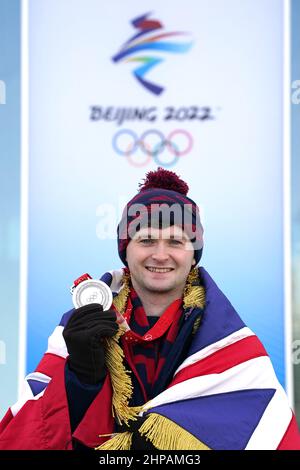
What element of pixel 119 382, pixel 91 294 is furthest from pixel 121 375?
pixel 91 294

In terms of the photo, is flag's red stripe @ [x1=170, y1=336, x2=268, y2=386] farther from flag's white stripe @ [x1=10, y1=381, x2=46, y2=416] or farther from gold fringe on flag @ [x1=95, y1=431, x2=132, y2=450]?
flag's white stripe @ [x1=10, y1=381, x2=46, y2=416]

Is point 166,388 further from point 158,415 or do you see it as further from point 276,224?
point 276,224

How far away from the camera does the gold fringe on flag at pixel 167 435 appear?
5.41 ft

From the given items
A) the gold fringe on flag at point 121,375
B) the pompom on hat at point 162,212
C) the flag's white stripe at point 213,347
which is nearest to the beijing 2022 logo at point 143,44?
the pompom on hat at point 162,212

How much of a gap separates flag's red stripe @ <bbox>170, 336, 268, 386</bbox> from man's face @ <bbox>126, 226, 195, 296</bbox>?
246 mm

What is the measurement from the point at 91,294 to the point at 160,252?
249 mm

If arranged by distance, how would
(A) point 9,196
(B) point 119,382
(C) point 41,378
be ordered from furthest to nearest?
(A) point 9,196 < (C) point 41,378 < (B) point 119,382

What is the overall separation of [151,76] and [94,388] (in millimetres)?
1994

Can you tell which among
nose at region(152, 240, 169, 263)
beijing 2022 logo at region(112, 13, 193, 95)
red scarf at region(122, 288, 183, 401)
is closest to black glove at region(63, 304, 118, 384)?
red scarf at region(122, 288, 183, 401)

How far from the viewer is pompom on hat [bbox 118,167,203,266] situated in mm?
1905

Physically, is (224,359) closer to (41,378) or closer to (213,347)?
(213,347)

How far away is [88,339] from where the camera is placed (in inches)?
64.5

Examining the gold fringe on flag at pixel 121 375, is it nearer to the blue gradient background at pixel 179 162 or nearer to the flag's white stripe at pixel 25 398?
the flag's white stripe at pixel 25 398
